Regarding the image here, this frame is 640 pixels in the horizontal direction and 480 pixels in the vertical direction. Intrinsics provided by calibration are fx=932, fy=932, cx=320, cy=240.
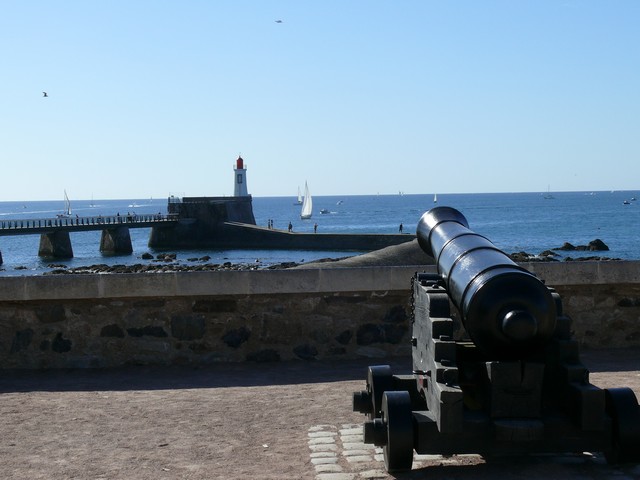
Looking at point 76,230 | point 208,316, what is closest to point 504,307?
point 208,316

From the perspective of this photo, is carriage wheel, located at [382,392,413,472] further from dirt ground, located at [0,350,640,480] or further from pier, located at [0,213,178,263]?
pier, located at [0,213,178,263]

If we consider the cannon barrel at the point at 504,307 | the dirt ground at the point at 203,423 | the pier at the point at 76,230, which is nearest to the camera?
the cannon barrel at the point at 504,307

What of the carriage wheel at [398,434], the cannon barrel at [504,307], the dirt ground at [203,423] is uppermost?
the cannon barrel at [504,307]

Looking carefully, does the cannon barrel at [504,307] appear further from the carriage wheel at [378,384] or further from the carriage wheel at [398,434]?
the carriage wheel at [378,384]

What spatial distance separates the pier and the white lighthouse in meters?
9.82

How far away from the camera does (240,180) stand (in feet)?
285

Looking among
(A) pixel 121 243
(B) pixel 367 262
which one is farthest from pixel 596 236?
(B) pixel 367 262

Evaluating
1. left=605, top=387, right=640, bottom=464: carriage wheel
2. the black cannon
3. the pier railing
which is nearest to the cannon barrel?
the black cannon

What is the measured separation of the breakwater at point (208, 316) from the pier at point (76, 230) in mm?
57913

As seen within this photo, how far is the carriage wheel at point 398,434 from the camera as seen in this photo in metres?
4.20

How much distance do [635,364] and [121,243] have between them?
6656cm

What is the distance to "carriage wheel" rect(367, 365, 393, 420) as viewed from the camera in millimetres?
4891

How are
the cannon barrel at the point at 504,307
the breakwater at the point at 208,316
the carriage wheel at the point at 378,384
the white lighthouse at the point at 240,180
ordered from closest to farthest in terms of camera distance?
the cannon barrel at the point at 504,307
the carriage wheel at the point at 378,384
the breakwater at the point at 208,316
the white lighthouse at the point at 240,180

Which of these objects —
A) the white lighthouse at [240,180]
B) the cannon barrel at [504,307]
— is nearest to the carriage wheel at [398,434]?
the cannon barrel at [504,307]
